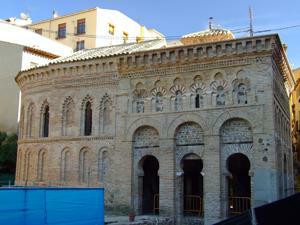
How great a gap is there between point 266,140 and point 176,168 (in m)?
4.34

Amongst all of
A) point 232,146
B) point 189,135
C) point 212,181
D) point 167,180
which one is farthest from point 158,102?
point 212,181

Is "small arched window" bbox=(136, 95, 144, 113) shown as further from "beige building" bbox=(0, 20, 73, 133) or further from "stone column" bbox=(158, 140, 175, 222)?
"beige building" bbox=(0, 20, 73, 133)

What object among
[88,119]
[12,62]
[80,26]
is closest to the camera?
[88,119]

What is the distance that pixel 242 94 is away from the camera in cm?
1836

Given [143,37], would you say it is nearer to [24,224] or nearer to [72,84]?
[72,84]

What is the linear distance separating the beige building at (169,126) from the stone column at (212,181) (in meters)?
0.04

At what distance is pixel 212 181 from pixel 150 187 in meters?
5.03

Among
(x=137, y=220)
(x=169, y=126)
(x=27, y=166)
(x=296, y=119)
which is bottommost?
(x=137, y=220)

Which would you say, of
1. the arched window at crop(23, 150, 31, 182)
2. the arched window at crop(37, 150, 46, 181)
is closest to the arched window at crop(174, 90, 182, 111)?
the arched window at crop(37, 150, 46, 181)

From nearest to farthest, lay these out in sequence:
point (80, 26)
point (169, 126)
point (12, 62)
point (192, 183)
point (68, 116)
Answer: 1. point (169, 126)
2. point (192, 183)
3. point (68, 116)
4. point (12, 62)
5. point (80, 26)

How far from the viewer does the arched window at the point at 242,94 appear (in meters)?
18.3

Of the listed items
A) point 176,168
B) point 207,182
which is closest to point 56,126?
point 176,168

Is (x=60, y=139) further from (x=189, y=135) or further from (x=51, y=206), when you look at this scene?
(x=51, y=206)

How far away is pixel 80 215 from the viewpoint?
13.0 metres
